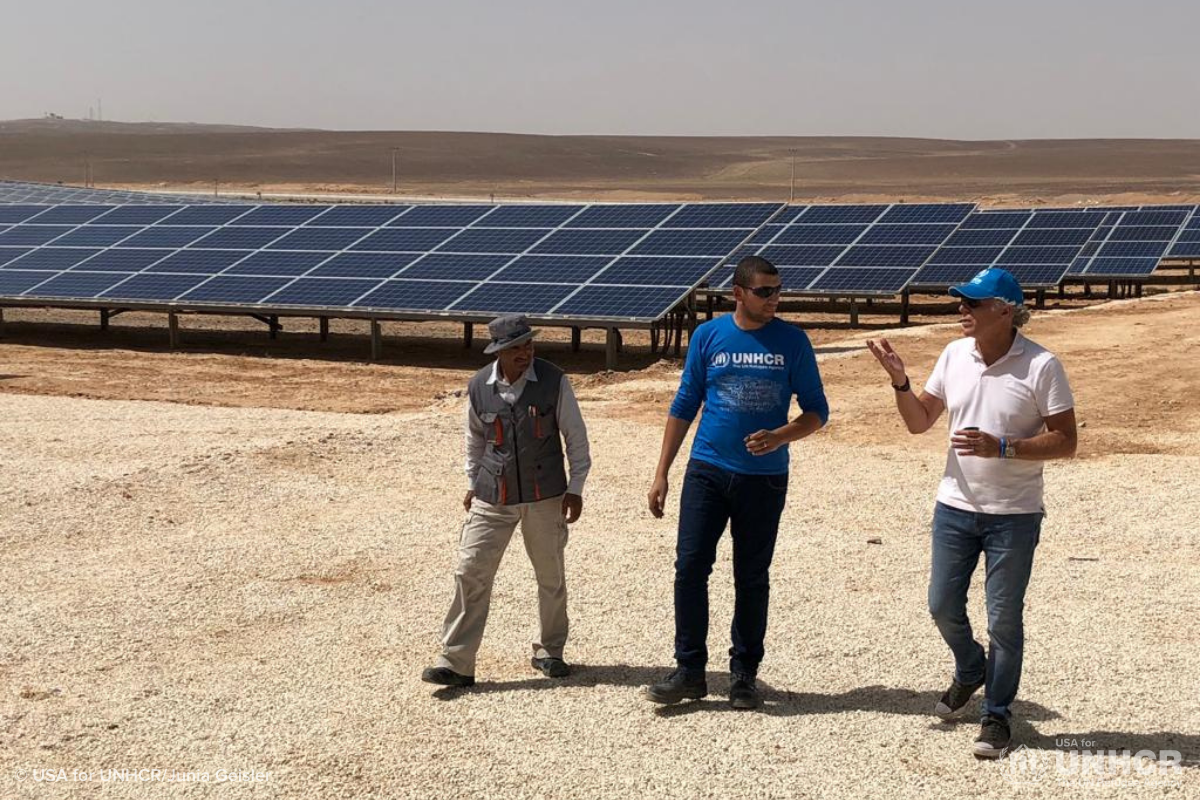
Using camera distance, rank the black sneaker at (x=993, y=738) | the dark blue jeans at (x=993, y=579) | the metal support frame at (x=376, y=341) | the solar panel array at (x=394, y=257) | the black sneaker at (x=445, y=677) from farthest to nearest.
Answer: the metal support frame at (x=376, y=341)
the solar panel array at (x=394, y=257)
the black sneaker at (x=445, y=677)
the black sneaker at (x=993, y=738)
the dark blue jeans at (x=993, y=579)

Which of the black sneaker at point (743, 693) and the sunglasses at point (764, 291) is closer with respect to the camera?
the sunglasses at point (764, 291)

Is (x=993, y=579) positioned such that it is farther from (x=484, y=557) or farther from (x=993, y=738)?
(x=484, y=557)

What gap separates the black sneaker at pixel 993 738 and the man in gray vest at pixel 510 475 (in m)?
1.99

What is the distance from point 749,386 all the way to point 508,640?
2.18 m

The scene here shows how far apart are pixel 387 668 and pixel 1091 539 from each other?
5.12 m

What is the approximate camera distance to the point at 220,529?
392 inches

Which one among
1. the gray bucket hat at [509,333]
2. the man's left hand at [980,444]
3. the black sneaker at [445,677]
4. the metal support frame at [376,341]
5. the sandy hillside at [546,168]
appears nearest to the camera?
the man's left hand at [980,444]

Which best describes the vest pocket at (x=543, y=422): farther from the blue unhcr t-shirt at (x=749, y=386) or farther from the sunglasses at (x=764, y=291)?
the sunglasses at (x=764, y=291)

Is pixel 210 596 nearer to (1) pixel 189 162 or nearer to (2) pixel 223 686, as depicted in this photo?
(2) pixel 223 686

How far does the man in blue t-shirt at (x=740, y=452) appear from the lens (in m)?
6.05

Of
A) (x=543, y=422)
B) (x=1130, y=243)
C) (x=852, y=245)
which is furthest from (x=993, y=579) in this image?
(x=1130, y=243)

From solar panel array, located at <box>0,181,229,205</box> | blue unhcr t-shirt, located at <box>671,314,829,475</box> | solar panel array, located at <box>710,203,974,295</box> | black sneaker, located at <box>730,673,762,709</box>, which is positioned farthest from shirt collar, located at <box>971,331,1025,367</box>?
solar panel array, located at <box>0,181,229,205</box>

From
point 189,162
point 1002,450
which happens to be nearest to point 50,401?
point 1002,450

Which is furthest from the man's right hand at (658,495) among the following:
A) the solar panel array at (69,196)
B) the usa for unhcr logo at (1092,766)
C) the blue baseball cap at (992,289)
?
the solar panel array at (69,196)
